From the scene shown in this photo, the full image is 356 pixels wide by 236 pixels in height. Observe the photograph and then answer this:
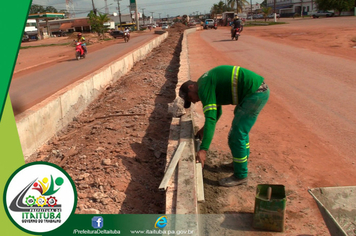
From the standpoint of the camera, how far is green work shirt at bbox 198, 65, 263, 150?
11.5 ft

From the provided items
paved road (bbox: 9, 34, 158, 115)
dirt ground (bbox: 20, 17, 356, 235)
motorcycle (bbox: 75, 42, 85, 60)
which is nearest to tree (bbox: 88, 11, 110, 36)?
motorcycle (bbox: 75, 42, 85, 60)

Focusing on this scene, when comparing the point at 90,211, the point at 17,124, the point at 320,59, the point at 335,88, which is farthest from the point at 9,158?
the point at 320,59

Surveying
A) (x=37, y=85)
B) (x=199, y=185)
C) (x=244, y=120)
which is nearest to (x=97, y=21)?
(x=37, y=85)

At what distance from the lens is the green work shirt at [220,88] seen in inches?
138

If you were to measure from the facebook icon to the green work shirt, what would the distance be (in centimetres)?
125

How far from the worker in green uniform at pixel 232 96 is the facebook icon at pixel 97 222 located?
1.18 metres

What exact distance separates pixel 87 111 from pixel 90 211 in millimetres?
4427

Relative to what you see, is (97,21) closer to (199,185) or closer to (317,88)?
(317,88)

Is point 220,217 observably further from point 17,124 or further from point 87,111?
point 87,111

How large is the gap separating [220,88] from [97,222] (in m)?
1.87

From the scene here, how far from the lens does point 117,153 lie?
498 cm

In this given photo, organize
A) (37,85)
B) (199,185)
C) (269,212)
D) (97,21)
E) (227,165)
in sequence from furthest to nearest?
1. (97,21)
2. (37,85)
3. (227,165)
4. (199,185)
5. (269,212)

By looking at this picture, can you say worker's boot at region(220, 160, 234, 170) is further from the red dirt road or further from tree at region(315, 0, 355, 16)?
tree at region(315, 0, 355, 16)

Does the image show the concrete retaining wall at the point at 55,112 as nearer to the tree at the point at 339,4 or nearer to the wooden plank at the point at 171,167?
the wooden plank at the point at 171,167
